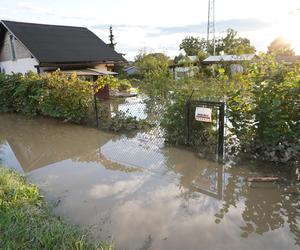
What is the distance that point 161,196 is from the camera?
4.32 metres

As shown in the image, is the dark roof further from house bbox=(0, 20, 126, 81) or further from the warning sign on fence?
the warning sign on fence

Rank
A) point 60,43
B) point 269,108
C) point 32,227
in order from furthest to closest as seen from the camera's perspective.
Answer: point 60,43 → point 269,108 → point 32,227

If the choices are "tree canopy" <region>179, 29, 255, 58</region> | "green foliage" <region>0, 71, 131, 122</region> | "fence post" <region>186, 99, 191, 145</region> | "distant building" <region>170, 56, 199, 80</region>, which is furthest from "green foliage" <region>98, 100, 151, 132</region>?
"tree canopy" <region>179, 29, 255, 58</region>

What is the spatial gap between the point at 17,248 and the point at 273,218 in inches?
124

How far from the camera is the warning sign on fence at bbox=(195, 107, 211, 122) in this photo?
5734 millimetres

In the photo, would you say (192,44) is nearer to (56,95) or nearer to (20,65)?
(20,65)

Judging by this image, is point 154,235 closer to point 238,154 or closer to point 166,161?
point 166,161

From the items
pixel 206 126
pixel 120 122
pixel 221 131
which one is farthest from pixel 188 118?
pixel 120 122

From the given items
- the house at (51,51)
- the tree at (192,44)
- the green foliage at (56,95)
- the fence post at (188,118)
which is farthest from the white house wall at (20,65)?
the tree at (192,44)

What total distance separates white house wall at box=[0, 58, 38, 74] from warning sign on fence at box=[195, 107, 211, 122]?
12.7 meters

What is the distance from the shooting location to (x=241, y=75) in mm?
5652

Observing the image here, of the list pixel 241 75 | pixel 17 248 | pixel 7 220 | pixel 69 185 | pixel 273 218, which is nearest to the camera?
pixel 17 248

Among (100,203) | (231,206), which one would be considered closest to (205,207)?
(231,206)

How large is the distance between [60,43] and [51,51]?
6.75 ft
